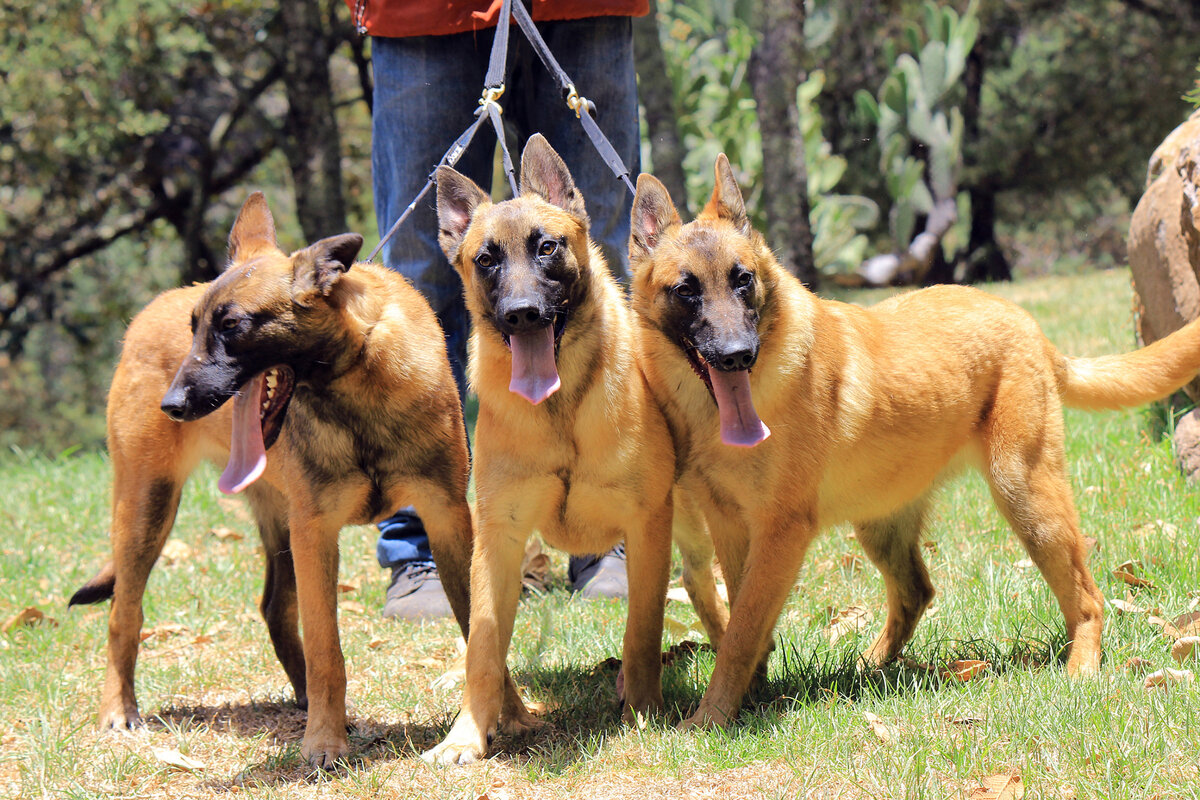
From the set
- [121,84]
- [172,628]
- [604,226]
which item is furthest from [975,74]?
[172,628]

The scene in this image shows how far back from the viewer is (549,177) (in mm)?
3373

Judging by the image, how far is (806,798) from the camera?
2.55 metres

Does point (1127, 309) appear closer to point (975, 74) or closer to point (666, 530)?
point (666, 530)

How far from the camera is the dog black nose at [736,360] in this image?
2.88 m

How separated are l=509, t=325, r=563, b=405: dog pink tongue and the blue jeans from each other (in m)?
1.25

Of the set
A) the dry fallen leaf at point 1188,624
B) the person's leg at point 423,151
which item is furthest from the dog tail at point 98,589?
the dry fallen leaf at point 1188,624

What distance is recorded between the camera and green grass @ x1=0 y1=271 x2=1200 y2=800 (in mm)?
2672

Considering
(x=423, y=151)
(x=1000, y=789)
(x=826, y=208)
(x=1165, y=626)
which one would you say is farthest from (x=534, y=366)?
(x=826, y=208)

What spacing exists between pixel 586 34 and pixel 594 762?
270 centimetres

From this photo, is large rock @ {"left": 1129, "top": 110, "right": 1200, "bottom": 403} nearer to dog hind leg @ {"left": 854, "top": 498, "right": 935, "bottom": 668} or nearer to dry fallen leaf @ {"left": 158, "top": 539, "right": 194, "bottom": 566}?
dog hind leg @ {"left": 854, "top": 498, "right": 935, "bottom": 668}

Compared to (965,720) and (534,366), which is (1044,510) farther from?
(534,366)

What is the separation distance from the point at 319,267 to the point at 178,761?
1584 millimetres

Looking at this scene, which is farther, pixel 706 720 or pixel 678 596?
pixel 678 596

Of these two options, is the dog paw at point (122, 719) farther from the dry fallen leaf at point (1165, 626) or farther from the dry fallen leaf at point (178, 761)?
the dry fallen leaf at point (1165, 626)
